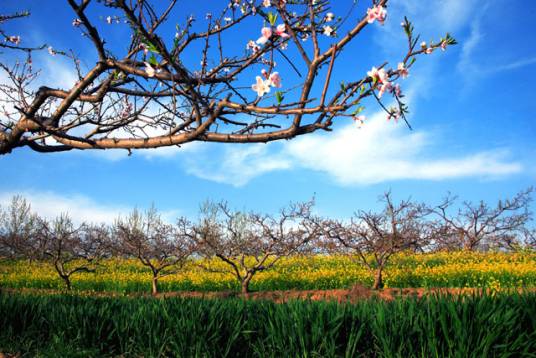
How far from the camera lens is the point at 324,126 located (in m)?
3.82

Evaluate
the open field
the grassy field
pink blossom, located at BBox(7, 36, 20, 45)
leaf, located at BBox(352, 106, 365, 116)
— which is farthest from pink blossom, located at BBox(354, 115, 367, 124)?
the grassy field

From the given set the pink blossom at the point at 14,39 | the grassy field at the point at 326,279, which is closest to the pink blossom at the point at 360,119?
the pink blossom at the point at 14,39

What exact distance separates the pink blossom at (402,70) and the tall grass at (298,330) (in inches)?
86.0

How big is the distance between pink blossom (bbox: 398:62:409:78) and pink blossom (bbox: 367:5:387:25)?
386 millimetres

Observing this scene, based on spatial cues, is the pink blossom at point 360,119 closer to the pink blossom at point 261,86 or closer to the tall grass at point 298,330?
the pink blossom at point 261,86

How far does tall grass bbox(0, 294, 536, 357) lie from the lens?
13.5 ft

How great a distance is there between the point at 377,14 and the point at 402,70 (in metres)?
0.49

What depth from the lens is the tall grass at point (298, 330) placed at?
162 inches

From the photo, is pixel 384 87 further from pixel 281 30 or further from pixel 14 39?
pixel 14 39

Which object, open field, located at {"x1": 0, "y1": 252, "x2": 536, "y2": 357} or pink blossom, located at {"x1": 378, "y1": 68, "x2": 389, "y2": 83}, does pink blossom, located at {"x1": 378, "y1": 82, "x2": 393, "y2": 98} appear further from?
open field, located at {"x1": 0, "y1": 252, "x2": 536, "y2": 357}

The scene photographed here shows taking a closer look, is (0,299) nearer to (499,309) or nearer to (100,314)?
(100,314)

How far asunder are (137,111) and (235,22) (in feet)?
6.34

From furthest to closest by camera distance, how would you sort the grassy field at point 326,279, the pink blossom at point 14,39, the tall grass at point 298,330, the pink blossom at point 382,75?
the grassy field at point 326,279
the pink blossom at point 14,39
the tall grass at point 298,330
the pink blossom at point 382,75

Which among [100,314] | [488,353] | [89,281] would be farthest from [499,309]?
[89,281]
